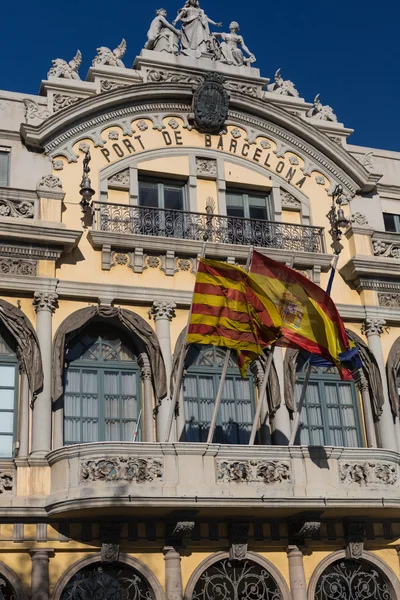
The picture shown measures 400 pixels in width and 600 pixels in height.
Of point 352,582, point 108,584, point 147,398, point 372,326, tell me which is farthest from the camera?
point 372,326

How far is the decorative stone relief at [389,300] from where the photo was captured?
80.7 ft

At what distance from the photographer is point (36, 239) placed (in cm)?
2169

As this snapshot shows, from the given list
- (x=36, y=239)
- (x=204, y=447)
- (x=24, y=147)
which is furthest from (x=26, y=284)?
(x=204, y=447)

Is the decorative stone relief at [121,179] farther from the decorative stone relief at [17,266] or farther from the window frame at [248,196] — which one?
the decorative stone relief at [17,266]

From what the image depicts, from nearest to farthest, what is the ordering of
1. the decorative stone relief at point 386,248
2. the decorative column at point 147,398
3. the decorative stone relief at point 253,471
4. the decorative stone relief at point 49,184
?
the decorative stone relief at point 253,471, the decorative column at point 147,398, the decorative stone relief at point 49,184, the decorative stone relief at point 386,248

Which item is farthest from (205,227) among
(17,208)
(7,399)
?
(7,399)

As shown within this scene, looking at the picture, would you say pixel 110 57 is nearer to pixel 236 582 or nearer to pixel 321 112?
pixel 321 112

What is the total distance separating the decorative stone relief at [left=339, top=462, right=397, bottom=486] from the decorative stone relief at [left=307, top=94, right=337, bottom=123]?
1075cm

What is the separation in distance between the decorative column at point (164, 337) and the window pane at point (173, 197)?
10.6 feet

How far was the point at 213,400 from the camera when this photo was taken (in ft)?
73.6

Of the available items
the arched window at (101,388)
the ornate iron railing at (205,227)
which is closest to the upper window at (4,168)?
the ornate iron railing at (205,227)

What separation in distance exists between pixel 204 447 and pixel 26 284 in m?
5.61

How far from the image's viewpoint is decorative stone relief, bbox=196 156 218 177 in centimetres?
2489

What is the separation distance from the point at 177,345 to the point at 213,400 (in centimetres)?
158
